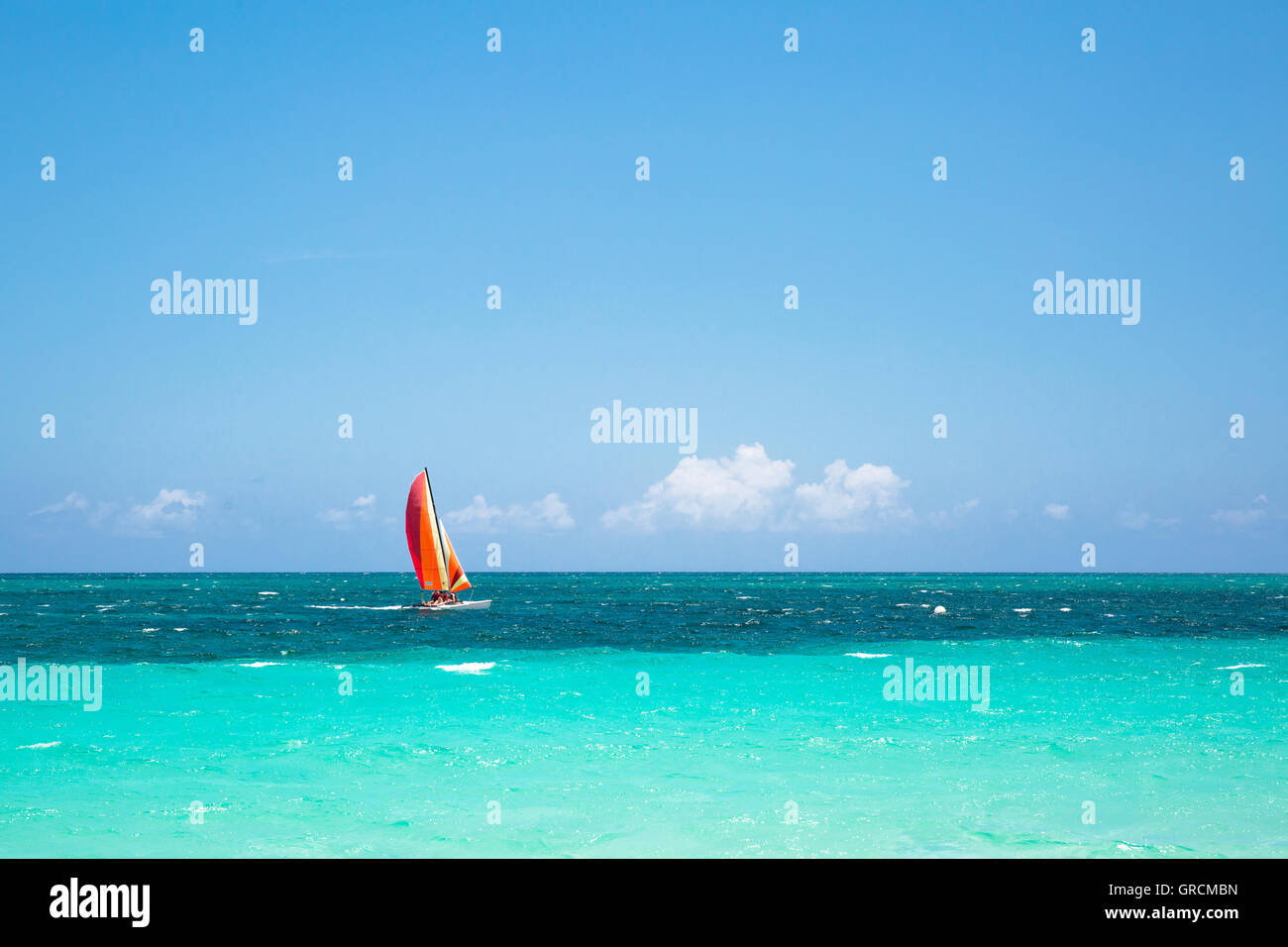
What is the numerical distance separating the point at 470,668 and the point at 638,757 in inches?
652

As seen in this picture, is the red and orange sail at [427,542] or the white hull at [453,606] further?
the white hull at [453,606]

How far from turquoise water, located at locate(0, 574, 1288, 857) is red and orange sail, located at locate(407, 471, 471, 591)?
55.8ft

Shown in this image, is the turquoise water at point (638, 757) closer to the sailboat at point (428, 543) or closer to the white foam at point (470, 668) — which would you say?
the white foam at point (470, 668)

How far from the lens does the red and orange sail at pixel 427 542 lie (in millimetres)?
54562

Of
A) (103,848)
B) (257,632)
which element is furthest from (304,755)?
(257,632)

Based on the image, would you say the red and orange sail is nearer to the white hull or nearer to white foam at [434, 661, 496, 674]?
the white hull

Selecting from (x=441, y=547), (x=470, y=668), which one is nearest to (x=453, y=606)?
(x=441, y=547)

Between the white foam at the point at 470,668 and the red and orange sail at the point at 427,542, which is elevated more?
the red and orange sail at the point at 427,542

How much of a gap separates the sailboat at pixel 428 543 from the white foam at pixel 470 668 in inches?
875

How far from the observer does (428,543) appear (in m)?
56.0

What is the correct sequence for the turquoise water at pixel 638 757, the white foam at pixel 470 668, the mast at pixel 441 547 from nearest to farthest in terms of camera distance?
the turquoise water at pixel 638 757, the white foam at pixel 470 668, the mast at pixel 441 547

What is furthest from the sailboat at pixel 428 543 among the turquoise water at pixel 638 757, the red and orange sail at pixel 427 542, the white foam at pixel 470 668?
the white foam at pixel 470 668

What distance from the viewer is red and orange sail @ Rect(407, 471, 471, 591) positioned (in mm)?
54562
